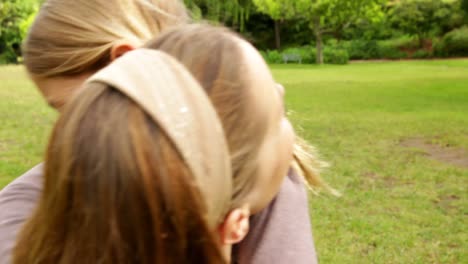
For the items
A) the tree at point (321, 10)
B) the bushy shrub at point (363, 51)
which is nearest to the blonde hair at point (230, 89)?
the tree at point (321, 10)

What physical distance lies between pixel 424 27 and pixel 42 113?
88.1 ft

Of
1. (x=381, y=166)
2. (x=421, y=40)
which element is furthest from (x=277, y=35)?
(x=381, y=166)

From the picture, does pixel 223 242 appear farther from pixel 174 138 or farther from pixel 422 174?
pixel 422 174

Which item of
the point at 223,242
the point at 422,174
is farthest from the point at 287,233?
the point at 422,174

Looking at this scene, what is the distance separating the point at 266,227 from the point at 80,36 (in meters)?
0.45

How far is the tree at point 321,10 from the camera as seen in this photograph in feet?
95.3

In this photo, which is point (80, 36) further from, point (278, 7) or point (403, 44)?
point (403, 44)

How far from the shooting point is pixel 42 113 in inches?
414

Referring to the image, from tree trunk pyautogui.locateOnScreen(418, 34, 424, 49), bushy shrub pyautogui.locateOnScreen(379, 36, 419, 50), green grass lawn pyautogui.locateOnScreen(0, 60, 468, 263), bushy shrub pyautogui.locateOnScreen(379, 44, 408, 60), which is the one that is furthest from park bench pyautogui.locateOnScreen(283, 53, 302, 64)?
green grass lawn pyautogui.locateOnScreen(0, 60, 468, 263)

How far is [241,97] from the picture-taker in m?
0.76

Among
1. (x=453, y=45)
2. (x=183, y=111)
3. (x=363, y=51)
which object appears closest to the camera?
(x=183, y=111)

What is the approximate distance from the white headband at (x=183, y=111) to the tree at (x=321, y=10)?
28558 mm

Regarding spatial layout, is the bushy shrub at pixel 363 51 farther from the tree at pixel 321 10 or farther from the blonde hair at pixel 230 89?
the blonde hair at pixel 230 89

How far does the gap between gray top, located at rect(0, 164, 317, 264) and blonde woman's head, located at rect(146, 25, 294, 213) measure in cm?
17
